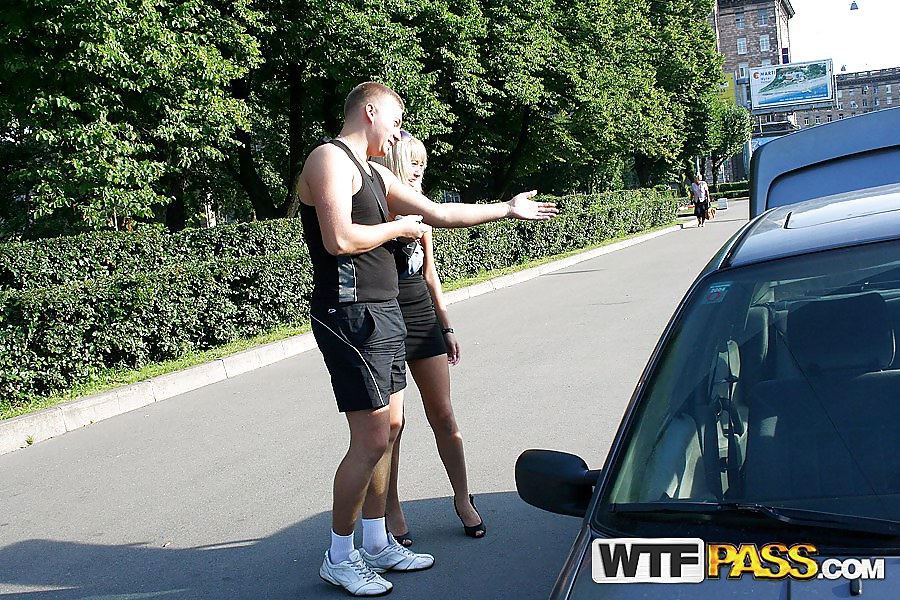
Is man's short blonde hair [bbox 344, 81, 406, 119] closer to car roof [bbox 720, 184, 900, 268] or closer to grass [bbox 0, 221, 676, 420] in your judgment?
car roof [bbox 720, 184, 900, 268]

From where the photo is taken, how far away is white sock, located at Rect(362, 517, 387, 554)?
178 inches

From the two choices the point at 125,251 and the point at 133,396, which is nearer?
the point at 133,396

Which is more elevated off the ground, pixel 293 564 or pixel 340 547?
pixel 340 547

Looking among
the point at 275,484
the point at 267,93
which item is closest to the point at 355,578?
the point at 275,484

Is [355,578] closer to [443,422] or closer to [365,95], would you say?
[443,422]

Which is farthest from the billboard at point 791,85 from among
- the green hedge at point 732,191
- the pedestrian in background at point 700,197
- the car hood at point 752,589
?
the car hood at point 752,589

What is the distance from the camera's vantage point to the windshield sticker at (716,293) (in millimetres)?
2754

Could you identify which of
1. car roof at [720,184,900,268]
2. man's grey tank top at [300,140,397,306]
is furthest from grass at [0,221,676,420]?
car roof at [720,184,900,268]

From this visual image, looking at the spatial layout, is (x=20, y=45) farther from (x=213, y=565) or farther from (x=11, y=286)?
(x=213, y=565)

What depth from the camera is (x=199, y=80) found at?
1474cm

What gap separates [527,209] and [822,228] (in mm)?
1483

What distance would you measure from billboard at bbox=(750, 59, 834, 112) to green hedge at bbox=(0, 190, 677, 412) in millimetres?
108808

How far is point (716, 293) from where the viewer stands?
2.76 meters

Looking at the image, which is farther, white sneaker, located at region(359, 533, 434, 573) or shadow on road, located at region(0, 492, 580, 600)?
white sneaker, located at region(359, 533, 434, 573)
